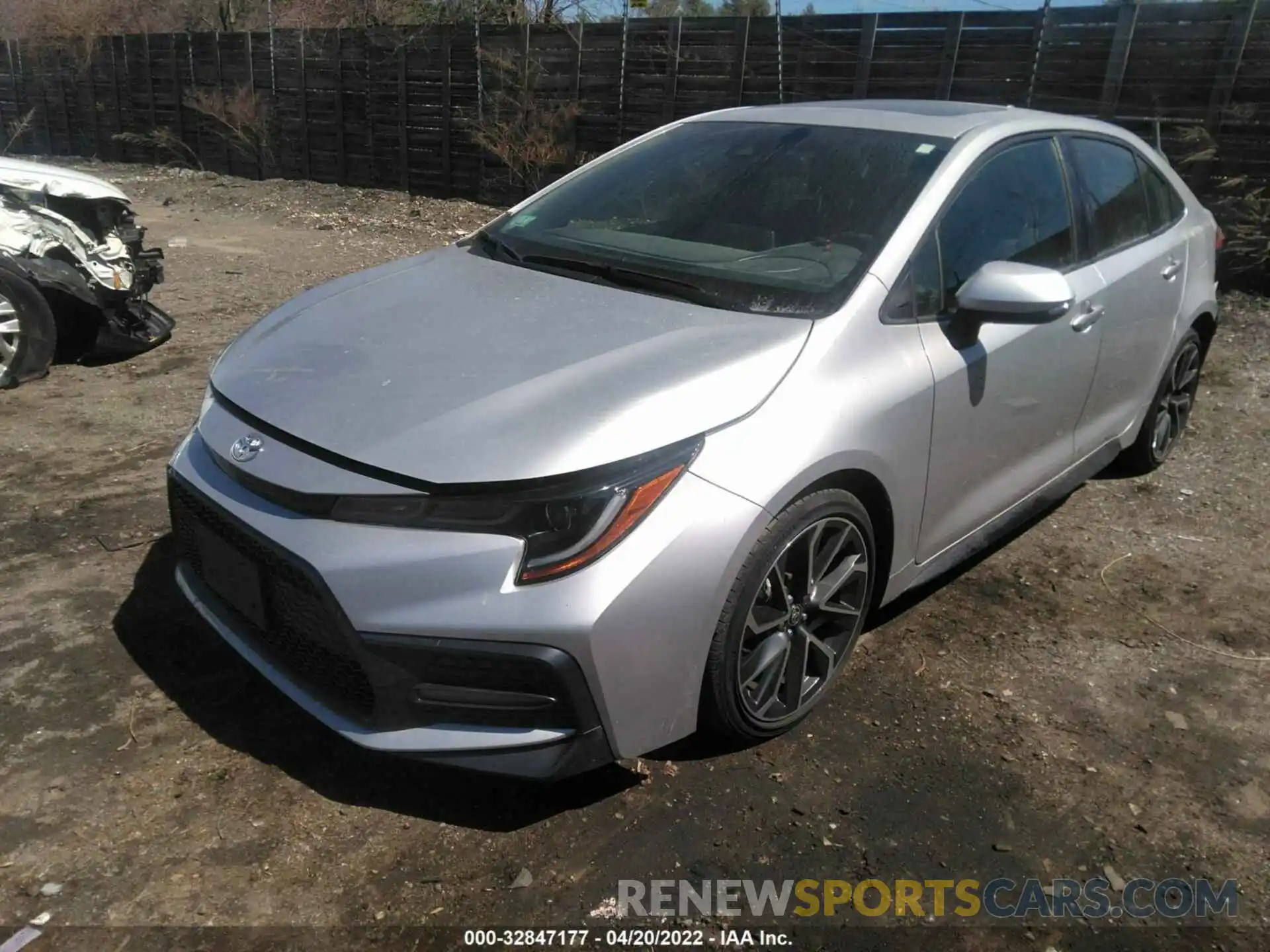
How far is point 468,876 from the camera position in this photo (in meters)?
2.42

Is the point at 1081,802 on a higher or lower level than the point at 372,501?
lower

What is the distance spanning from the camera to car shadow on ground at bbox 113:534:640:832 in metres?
2.65

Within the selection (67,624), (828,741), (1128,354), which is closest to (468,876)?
(828,741)

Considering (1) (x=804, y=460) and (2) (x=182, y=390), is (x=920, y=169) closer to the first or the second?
(1) (x=804, y=460)

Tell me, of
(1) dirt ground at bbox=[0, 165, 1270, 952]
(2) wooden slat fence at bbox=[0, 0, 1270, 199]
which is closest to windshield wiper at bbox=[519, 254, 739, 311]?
(1) dirt ground at bbox=[0, 165, 1270, 952]

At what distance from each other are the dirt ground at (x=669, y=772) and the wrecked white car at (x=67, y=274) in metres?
1.73

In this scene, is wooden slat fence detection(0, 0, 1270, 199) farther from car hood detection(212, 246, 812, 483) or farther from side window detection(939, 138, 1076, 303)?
car hood detection(212, 246, 812, 483)

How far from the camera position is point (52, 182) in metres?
6.03

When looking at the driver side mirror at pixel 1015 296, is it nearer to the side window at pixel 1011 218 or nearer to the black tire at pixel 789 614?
the side window at pixel 1011 218

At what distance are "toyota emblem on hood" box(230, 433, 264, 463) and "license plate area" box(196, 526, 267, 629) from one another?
23 centimetres

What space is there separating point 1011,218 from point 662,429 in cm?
181

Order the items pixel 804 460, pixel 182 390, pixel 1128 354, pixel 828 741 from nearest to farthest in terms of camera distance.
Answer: pixel 804 460 < pixel 828 741 < pixel 1128 354 < pixel 182 390

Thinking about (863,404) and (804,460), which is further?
(863,404)

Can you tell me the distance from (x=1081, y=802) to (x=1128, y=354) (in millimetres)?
2087
